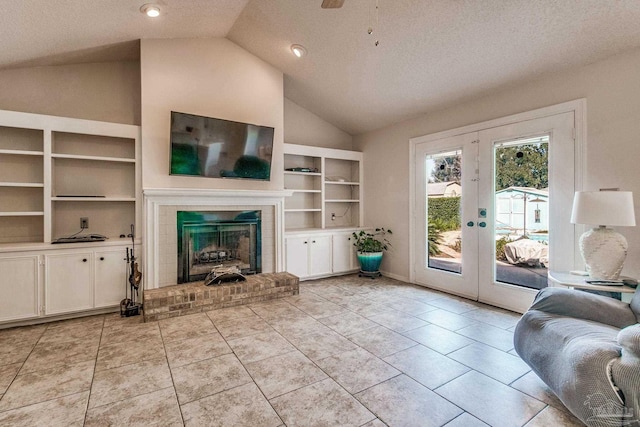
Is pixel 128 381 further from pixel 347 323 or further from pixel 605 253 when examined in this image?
pixel 605 253

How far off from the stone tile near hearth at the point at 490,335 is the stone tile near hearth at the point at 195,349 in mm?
2166

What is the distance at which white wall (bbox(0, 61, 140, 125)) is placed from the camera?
11.3ft

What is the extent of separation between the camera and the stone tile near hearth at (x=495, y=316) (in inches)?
124

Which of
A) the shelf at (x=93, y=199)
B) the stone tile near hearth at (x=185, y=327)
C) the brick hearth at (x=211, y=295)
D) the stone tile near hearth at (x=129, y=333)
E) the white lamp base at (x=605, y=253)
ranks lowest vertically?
the stone tile near hearth at (x=129, y=333)

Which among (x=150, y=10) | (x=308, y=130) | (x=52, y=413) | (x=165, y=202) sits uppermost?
(x=150, y=10)

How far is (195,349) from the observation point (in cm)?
262

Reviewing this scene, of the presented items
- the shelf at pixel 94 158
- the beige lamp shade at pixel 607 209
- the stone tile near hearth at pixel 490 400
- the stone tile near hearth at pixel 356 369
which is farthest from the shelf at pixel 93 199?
the beige lamp shade at pixel 607 209

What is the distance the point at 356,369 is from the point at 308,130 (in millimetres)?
4167

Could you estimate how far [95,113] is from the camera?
3816mm

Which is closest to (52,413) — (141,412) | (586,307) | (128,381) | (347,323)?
(128,381)

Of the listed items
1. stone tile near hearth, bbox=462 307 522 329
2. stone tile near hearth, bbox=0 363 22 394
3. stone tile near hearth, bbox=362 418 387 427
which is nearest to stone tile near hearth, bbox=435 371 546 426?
stone tile near hearth, bbox=362 418 387 427

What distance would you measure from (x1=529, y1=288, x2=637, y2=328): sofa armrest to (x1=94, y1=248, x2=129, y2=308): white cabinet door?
400 cm

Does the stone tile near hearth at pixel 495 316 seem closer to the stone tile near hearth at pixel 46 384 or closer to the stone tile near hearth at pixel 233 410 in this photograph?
the stone tile near hearth at pixel 233 410

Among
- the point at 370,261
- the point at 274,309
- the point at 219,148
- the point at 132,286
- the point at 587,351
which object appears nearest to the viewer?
the point at 587,351
